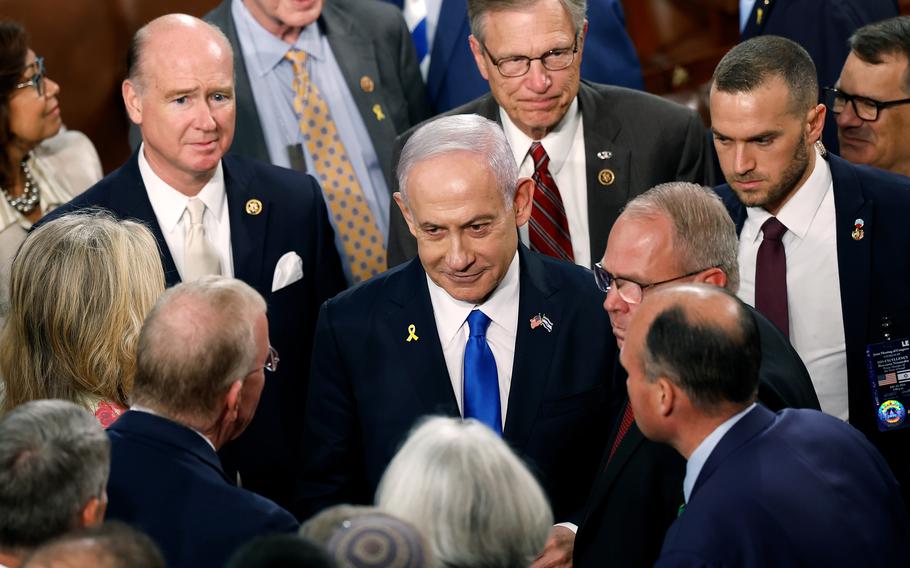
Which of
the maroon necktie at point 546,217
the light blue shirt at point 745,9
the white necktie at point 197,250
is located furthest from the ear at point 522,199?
the light blue shirt at point 745,9

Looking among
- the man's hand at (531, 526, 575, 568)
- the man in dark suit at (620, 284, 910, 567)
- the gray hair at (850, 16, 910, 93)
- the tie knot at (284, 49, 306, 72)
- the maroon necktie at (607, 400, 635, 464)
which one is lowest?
the man's hand at (531, 526, 575, 568)

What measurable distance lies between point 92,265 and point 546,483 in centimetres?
130

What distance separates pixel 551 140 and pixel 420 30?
1391 mm

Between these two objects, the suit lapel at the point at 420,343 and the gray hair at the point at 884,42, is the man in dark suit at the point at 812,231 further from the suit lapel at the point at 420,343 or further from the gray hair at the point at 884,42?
the suit lapel at the point at 420,343

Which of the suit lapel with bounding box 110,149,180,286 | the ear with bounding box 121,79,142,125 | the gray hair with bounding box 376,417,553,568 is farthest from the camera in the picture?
the ear with bounding box 121,79,142,125

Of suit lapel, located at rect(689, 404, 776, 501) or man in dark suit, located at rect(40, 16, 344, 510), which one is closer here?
suit lapel, located at rect(689, 404, 776, 501)

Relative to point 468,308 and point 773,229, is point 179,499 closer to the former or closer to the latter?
point 468,308

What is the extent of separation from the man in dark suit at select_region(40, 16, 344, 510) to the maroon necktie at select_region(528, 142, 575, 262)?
771 mm

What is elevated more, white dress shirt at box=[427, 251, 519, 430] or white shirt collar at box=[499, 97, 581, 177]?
white shirt collar at box=[499, 97, 581, 177]

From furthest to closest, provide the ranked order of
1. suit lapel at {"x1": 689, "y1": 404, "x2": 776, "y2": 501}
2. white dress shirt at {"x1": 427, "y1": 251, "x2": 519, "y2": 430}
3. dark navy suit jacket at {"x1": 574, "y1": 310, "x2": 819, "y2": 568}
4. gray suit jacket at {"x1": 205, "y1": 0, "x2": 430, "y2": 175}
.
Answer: gray suit jacket at {"x1": 205, "y1": 0, "x2": 430, "y2": 175} < white dress shirt at {"x1": 427, "y1": 251, "x2": 519, "y2": 430} < dark navy suit jacket at {"x1": 574, "y1": 310, "x2": 819, "y2": 568} < suit lapel at {"x1": 689, "y1": 404, "x2": 776, "y2": 501}

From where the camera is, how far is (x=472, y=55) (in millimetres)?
5164

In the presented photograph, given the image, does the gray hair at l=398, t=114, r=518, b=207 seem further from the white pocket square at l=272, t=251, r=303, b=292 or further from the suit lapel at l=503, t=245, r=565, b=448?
the white pocket square at l=272, t=251, r=303, b=292

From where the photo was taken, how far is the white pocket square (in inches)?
161

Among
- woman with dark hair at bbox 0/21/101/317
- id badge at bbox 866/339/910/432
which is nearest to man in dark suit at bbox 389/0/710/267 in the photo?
id badge at bbox 866/339/910/432
